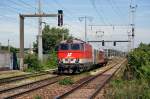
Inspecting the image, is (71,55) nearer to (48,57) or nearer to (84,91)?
(84,91)

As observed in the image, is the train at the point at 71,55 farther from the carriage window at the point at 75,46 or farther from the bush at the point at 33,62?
the bush at the point at 33,62

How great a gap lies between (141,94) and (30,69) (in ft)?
112

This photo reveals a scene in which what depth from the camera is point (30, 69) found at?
49.1 metres

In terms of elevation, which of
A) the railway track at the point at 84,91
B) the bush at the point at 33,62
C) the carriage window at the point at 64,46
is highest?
the carriage window at the point at 64,46

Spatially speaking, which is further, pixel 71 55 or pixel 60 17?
pixel 60 17

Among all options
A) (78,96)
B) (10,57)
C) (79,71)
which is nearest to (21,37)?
(10,57)

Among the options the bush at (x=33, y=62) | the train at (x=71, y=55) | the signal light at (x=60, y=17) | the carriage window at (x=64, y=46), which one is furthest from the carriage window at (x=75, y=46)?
the bush at (x=33, y=62)

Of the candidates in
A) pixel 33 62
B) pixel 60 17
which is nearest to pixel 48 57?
pixel 33 62

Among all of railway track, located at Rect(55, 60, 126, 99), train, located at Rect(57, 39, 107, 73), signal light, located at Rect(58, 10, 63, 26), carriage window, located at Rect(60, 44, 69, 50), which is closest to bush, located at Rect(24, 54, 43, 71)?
signal light, located at Rect(58, 10, 63, 26)

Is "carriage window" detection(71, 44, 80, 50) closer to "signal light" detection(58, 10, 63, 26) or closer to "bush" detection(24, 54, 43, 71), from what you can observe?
"signal light" detection(58, 10, 63, 26)

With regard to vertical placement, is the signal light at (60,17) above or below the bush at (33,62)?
above

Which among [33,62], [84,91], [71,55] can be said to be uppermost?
[71,55]

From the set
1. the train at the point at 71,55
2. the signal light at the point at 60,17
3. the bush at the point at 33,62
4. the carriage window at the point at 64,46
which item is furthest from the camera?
the bush at the point at 33,62

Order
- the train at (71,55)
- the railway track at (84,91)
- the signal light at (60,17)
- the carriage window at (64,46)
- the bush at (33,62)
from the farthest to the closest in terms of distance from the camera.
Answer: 1. the bush at (33,62)
2. the signal light at (60,17)
3. the carriage window at (64,46)
4. the train at (71,55)
5. the railway track at (84,91)
